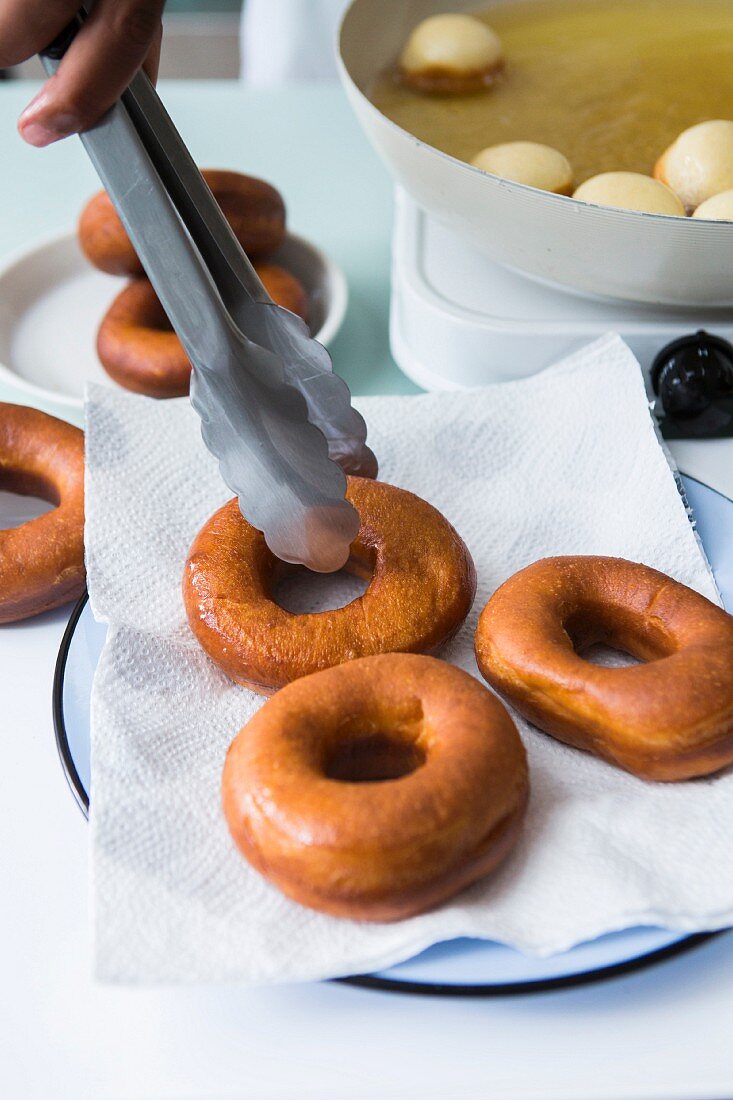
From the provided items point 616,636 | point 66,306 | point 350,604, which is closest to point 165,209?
point 350,604

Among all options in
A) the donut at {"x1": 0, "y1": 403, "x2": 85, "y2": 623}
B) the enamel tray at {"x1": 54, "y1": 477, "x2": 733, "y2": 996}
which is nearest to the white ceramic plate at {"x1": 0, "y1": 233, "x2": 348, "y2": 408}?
the donut at {"x1": 0, "y1": 403, "x2": 85, "y2": 623}

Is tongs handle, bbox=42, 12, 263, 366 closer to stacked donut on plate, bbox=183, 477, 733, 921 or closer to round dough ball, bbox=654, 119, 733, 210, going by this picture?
stacked donut on plate, bbox=183, 477, 733, 921

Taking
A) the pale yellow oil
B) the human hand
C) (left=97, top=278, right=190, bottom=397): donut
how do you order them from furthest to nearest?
the pale yellow oil
(left=97, top=278, right=190, bottom=397): donut
the human hand

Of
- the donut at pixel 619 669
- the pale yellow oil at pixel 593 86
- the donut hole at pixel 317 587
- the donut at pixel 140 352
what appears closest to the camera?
the donut at pixel 619 669

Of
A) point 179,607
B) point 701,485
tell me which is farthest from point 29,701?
point 701,485

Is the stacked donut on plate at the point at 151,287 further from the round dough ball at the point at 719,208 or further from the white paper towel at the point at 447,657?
the round dough ball at the point at 719,208

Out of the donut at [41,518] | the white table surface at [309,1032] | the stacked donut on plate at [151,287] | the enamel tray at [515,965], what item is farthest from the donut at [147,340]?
the enamel tray at [515,965]
